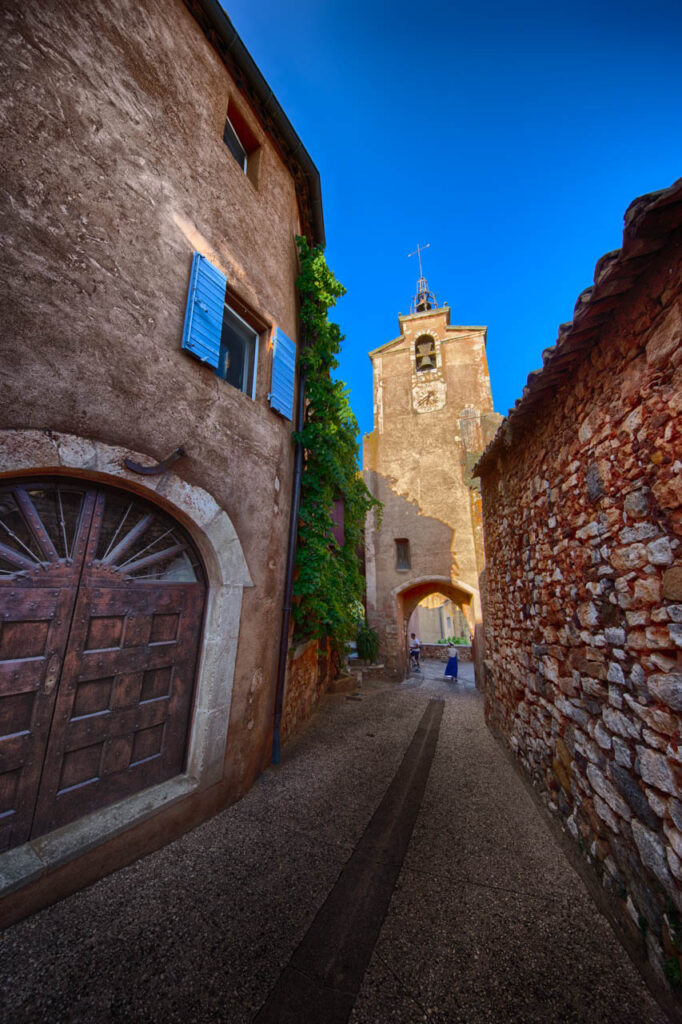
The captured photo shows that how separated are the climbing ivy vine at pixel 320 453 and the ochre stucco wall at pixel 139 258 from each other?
48 cm

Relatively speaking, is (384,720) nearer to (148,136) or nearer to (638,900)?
(638,900)

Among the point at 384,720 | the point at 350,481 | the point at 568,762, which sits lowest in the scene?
the point at 384,720

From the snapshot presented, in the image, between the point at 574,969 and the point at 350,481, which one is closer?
the point at 574,969

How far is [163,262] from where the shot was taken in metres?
3.36

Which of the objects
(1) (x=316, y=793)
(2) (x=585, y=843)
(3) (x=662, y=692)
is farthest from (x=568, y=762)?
(1) (x=316, y=793)

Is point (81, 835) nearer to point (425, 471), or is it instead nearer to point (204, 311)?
point (204, 311)

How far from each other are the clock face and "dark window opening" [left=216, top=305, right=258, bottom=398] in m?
9.80

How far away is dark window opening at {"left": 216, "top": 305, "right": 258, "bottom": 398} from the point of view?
15.0ft

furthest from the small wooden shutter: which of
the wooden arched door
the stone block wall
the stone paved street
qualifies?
the stone paved street

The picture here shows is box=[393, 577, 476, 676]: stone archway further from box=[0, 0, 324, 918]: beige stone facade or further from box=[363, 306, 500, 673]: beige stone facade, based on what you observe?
box=[0, 0, 324, 918]: beige stone facade

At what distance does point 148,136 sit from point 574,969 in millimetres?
6835

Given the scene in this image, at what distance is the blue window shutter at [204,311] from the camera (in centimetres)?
347

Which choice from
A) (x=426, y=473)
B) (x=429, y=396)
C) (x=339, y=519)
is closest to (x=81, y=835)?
(x=339, y=519)

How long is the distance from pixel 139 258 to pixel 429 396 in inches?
463
